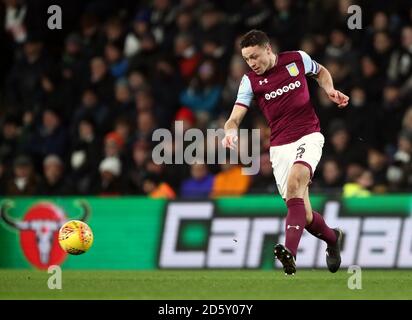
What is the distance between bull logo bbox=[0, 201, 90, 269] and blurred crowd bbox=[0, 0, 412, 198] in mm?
→ 1284

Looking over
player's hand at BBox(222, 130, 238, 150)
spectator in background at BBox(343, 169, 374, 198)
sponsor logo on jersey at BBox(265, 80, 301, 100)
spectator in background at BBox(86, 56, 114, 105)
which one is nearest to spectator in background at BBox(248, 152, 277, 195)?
spectator in background at BBox(343, 169, 374, 198)

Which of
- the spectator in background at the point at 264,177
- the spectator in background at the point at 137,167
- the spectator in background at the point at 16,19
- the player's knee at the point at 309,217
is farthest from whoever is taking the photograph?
the spectator in background at the point at 16,19

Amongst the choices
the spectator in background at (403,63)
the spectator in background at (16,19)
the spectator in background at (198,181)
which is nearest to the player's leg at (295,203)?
the spectator in background at (198,181)

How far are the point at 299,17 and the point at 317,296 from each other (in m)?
7.14

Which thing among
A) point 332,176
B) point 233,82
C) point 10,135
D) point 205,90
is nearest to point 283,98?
point 332,176

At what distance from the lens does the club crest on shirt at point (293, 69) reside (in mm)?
10203

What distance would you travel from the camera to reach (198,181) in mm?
14898

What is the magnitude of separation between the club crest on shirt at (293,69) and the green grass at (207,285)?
1.93 m

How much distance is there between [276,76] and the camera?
10148 mm

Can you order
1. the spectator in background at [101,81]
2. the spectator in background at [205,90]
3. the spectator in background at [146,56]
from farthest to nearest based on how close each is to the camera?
the spectator in background at [101,81]
the spectator in background at [146,56]
the spectator in background at [205,90]

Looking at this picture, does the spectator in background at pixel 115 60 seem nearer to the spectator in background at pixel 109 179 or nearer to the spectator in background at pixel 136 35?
the spectator in background at pixel 136 35

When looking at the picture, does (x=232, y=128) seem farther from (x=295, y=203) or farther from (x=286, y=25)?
(x=286, y=25)

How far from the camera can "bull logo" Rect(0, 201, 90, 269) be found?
14.1m

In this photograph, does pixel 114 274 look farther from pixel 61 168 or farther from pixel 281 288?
pixel 61 168
